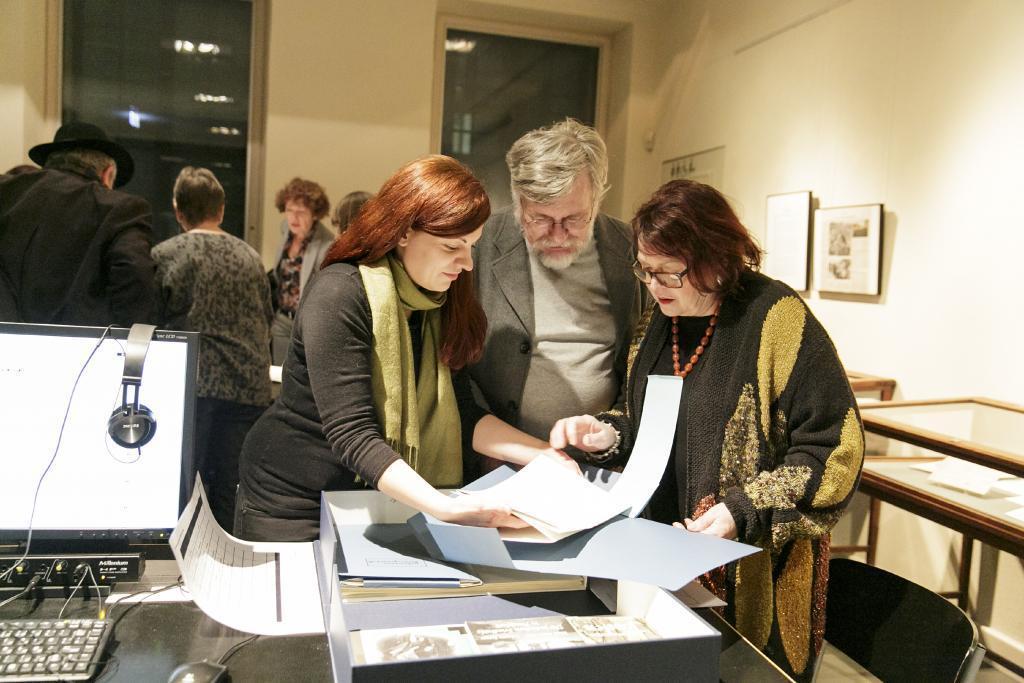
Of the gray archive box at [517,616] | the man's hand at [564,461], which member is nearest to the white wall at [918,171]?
the man's hand at [564,461]

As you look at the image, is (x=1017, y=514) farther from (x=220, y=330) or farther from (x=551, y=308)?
(x=220, y=330)

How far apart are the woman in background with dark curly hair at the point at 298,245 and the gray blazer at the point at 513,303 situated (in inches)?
107

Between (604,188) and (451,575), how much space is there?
90 centimetres

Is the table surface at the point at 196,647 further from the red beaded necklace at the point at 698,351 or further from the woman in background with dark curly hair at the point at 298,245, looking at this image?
the woman in background with dark curly hair at the point at 298,245

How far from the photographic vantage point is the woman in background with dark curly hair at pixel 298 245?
4238mm

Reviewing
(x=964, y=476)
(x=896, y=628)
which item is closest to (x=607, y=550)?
(x=896, y=628)

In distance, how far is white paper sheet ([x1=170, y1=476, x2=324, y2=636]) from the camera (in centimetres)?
106

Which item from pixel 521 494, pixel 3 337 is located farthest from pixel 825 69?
pixel 3 337

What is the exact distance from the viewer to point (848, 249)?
3523 mm

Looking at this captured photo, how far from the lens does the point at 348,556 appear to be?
982mm

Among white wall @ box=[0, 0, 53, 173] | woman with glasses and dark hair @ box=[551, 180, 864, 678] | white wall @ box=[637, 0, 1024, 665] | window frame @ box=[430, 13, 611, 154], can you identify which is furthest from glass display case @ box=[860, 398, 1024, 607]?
white wall @ box=[0, 0, 53, 173]

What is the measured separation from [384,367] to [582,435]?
361 millimetres

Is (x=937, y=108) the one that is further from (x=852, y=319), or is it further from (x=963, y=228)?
(x=852, y=319)

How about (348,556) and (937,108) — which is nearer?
(348,556)
